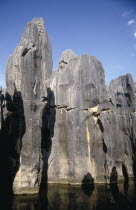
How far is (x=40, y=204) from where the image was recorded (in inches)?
370

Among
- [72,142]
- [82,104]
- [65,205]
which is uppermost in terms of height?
[82,104]

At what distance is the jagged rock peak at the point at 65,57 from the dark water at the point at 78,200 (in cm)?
993

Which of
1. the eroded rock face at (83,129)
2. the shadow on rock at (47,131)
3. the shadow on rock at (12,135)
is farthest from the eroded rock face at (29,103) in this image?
the eroded rock face at (83,129)

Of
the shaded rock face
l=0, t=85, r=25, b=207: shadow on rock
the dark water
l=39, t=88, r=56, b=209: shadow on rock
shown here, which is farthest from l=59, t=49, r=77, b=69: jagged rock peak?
the dark water

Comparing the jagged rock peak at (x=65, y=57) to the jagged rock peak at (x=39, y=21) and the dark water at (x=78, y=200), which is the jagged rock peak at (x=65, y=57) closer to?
the jagged rock peak at (x=39, y=21)

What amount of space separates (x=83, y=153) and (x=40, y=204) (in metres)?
6.13

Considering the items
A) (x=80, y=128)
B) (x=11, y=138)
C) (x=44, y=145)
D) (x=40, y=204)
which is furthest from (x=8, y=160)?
(x=80, y=128)

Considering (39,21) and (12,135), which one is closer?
(12,135)

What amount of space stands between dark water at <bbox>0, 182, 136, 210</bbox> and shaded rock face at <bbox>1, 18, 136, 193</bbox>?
1.71 metres

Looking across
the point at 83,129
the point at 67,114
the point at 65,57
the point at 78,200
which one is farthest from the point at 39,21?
the point at 78,200

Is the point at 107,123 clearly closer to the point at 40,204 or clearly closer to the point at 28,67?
the point at 28,67

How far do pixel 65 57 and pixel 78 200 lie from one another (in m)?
12.1

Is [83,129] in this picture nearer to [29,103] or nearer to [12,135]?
[29,103]

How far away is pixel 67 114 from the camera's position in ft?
53.2
